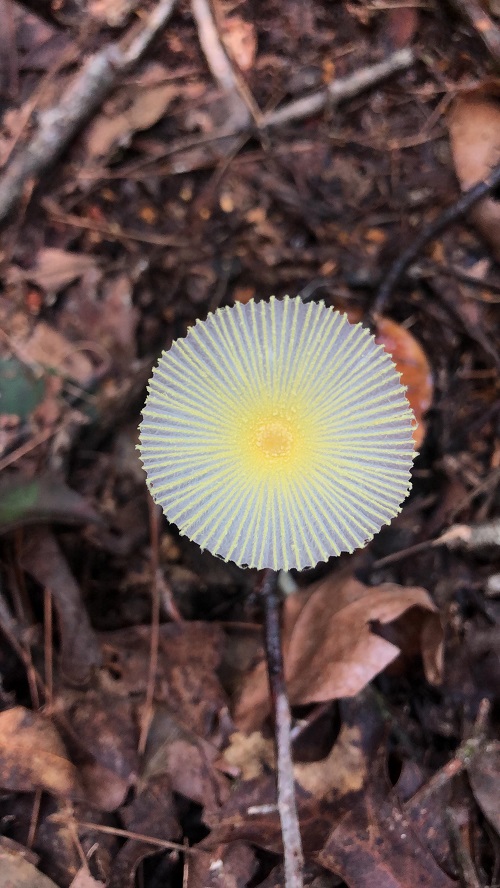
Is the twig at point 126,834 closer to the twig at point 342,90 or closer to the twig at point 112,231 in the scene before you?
the twig at point 112,231

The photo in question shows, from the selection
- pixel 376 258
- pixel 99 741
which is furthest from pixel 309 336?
pixel 99 741

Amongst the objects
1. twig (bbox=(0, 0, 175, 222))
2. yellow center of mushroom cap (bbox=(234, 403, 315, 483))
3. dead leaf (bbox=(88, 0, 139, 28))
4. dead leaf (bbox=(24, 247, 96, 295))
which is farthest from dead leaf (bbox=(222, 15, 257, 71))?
yellow center of mushroom cap (bbox=(234, 403, 315, 483))

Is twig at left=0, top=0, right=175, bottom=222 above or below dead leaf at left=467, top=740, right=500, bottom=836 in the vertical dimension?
above

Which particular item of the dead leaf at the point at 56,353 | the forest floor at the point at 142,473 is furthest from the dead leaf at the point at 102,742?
the dead leaf at the point at 56,353

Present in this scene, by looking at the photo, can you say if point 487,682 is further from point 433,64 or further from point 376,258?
point 433,64

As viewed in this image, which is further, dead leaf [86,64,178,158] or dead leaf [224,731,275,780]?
dead leaf [86,64,178,158]

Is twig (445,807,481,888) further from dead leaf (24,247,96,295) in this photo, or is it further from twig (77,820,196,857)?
dead leaf (24,247,96,295)
